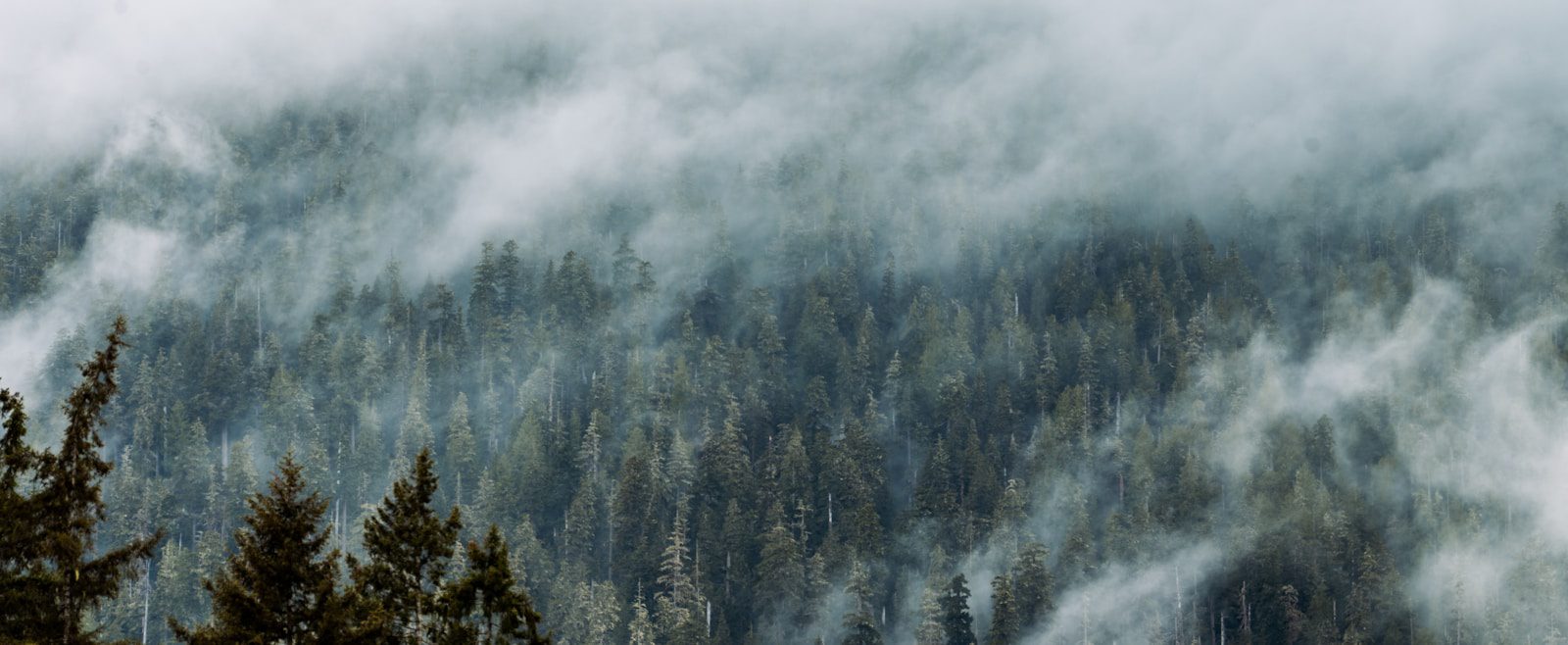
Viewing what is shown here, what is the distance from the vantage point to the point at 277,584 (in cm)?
3394

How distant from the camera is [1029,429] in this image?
6703 inches

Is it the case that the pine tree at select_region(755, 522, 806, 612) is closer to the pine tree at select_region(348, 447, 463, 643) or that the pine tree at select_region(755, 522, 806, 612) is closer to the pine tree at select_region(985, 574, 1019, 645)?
the pine tree at select_region(985, 574, 1019, 645)

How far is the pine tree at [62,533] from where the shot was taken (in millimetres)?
34188

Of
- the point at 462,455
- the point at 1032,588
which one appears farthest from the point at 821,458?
the point at 462,455

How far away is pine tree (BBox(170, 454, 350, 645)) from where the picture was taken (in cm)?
3322

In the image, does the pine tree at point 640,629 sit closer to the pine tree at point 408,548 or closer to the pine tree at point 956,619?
the pine tree at point 956,619

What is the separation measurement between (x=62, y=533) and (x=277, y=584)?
14.5ft

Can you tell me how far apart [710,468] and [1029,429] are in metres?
34.5

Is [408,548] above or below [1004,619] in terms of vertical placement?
below

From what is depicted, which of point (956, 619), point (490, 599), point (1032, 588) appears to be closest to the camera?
point (490, 599)

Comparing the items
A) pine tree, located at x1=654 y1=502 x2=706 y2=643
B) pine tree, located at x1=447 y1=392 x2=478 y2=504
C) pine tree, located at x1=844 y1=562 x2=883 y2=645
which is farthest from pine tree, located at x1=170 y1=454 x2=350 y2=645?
pine tree, located at x1=447 y1=392 x2=478 y2=504

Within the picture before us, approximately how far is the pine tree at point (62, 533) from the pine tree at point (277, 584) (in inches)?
83.9

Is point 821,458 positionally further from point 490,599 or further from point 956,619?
point 490,599

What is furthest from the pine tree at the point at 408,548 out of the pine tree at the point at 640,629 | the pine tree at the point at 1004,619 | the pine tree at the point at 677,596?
the pine tree at the point at 1004,619
